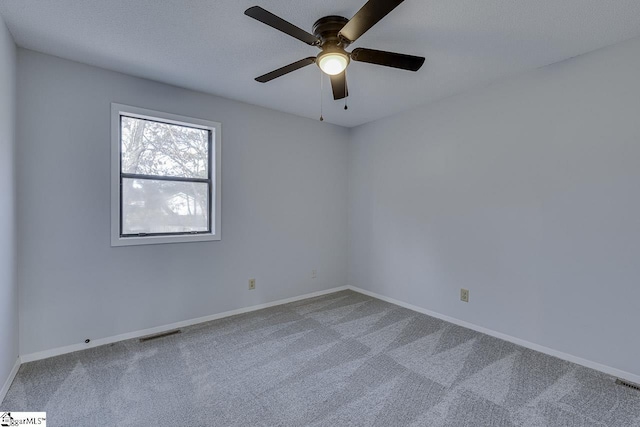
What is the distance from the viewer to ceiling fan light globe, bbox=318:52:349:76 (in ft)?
6.14

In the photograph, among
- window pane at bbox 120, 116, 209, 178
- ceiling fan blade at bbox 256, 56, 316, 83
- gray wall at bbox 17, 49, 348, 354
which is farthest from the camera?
window pane at bbox 120, 116, 209, 178

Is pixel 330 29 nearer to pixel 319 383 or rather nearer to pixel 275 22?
pixel 275 22

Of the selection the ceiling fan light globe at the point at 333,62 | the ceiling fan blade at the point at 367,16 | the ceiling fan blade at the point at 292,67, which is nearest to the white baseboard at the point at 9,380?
the ceiling fan blade at the point at 292,67

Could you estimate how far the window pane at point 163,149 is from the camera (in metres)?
2.79

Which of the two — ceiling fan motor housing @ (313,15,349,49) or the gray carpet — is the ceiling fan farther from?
the gray carpet

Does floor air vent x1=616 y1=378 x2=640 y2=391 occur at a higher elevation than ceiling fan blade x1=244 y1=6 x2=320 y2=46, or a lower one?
lower

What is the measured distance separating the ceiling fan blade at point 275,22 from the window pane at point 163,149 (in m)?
1.85

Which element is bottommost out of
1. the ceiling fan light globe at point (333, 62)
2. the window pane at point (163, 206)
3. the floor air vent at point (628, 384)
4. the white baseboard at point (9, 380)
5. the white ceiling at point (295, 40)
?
the floor air vent at point (628, 384)

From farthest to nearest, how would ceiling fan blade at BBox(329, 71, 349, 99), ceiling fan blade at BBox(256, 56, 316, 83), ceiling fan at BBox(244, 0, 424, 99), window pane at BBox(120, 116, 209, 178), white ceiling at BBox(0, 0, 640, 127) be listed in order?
window pane at BBox(120, 116, 209, 178) < ceiling fan blade at BBox(329, 71, 349, 99) < ceiling fan blade at BBox(256, 56, 316, 83) < white ceiling at BBox(0, 0, 640, 127) < ceiling fan at BBox(244, 0, 424, 99)

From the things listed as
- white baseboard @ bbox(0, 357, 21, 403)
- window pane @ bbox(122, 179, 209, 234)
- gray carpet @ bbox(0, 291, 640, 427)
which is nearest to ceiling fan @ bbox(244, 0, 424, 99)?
window pane @ bbox(122, 179, 209, 234)

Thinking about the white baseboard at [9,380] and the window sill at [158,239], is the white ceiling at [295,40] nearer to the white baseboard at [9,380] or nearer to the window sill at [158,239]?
the window sill at [158,239]

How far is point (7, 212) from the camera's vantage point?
6.64 feet

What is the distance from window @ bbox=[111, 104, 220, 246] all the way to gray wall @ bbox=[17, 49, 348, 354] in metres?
0.08

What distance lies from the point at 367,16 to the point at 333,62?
420mm
